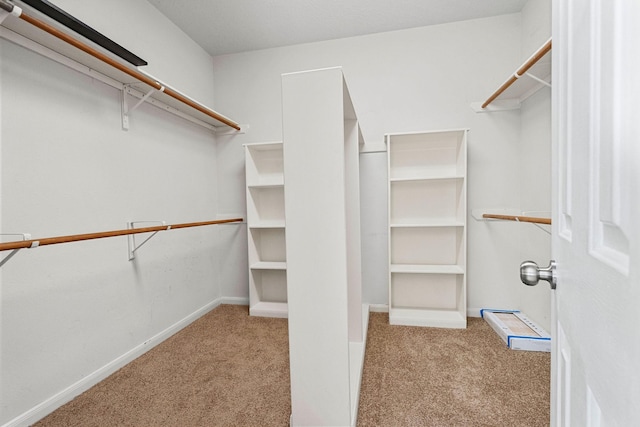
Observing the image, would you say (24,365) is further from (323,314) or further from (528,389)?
(528,389)

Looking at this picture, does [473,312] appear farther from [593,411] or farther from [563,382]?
[593,411]

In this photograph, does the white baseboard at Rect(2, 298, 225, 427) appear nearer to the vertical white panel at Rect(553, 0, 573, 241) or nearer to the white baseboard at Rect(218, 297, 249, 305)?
the white baseboard at Rect(218, 297, 249, 305)

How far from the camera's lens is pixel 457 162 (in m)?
2.40

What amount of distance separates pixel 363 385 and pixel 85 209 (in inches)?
70.4

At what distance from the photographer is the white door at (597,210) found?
28 cm

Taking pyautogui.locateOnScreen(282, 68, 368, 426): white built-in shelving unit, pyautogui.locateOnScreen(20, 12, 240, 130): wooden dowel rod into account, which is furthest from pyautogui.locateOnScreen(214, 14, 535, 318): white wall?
pyautogui.locateOnScreen(282, 68, 368, 426): white built-in shelving unit

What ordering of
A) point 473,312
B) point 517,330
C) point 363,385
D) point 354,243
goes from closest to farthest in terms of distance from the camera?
point 363,385 < point 354,243 < point 517,330 < point 473,312

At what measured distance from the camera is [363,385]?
1.57m

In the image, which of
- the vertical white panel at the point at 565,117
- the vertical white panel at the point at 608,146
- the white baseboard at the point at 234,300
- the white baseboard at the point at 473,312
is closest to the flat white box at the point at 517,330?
the white baseboard at the point at 473,312

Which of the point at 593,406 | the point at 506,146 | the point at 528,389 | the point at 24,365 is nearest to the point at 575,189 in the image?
the point at 593,406

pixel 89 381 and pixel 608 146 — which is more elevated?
pixel 608 146

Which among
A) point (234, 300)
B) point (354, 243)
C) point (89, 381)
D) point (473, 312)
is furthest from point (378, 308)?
point (89, 381)

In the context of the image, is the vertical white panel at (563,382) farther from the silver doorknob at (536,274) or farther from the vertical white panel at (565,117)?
the vertical white panel at (565,117)

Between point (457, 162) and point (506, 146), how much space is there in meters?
0.41
